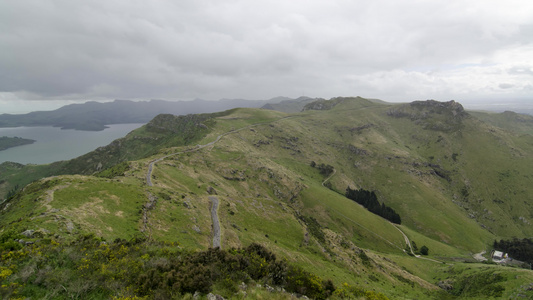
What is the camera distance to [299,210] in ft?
327

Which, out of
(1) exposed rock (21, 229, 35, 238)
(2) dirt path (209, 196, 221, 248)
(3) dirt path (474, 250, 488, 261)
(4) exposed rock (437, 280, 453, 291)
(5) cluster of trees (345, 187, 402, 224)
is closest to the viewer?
(1) exposed rock (21, 229, 35, 238)

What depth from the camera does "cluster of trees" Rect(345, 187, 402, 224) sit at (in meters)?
119

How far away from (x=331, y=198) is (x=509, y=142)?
194 m

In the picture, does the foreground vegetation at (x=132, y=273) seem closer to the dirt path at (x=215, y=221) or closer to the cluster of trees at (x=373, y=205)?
the dirt path at (x=215, y=221)

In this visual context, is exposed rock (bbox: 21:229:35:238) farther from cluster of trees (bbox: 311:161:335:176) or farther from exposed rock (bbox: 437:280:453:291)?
cluster of trees (bbox: 311:161:335:176)

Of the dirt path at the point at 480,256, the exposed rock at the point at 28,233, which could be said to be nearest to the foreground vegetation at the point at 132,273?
the exposed rock at the point at 28,233

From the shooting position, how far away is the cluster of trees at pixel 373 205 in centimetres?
11881

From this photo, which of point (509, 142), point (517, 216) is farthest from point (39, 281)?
point (509, 142)

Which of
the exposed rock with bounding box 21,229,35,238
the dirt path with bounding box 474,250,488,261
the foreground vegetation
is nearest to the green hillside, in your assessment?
the foreground vegetation

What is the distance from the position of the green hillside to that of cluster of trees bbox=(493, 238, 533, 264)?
185 inches

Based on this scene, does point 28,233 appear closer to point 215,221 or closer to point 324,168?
point 215,221

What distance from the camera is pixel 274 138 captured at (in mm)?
173750

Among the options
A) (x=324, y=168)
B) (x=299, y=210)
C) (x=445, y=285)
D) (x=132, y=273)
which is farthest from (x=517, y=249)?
(x=132, y=273)

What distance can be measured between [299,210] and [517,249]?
101948 mm
